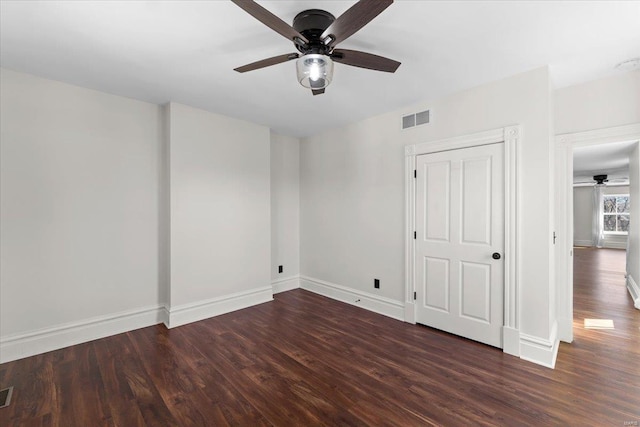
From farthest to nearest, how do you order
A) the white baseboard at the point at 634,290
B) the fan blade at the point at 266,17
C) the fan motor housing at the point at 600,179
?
the fan motor housing at the point at 600,179, the white baseboard at the point at 634,290, the fan blade at the point at 266,17

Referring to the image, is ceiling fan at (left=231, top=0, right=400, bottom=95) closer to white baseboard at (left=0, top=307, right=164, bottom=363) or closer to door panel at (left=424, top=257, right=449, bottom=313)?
door panel at (left=424, top=257, right=449, bottom=313)

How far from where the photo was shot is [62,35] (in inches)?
83.7

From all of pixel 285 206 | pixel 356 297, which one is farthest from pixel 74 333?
pixel 356 297

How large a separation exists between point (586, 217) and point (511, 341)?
11547 millimetres

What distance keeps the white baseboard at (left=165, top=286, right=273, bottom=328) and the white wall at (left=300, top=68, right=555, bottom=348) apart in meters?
1.04

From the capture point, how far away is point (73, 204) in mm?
3020

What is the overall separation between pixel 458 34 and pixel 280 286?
164 inches

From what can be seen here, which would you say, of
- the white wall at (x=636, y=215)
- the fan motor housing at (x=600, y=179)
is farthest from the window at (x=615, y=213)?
the white wall at (x=636, y=215)

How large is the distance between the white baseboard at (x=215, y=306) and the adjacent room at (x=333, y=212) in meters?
0.03

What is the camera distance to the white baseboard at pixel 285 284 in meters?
4.80

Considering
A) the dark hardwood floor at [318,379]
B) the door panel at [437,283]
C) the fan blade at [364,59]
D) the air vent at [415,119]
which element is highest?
the air vent at [415,119]

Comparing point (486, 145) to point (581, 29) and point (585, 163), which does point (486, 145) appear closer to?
point (581, 29)

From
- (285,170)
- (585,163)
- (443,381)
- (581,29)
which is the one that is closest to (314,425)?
(443,381)

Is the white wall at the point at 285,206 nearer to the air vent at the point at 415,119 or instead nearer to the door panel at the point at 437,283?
the air vent at the point at 415,119
